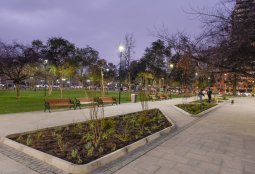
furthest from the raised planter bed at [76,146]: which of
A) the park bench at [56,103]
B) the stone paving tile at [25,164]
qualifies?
the park bench at [56,103]

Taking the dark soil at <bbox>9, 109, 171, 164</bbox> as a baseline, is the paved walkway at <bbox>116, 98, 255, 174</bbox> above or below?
below

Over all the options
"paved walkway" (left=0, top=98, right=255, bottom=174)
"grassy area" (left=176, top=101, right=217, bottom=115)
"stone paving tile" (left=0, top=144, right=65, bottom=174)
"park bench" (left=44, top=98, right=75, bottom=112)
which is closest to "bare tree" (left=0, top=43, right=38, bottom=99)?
"park bench" (left=44, top=98, right=75, bottom=112)

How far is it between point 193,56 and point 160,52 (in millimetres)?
46879

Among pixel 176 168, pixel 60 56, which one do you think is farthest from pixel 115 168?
pixel 60 56

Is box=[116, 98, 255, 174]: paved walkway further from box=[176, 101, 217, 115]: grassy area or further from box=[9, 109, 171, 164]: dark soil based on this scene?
box=[176, 101, 217, 115]: grassy area

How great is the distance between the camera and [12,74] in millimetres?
30641

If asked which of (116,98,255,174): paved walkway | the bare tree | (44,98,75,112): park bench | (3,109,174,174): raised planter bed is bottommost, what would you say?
(116,98,255,174): paved walkway

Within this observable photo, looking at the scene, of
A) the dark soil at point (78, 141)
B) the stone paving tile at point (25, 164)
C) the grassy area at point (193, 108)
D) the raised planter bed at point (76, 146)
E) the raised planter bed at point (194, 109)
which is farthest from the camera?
the grassy area at point (193, 108)

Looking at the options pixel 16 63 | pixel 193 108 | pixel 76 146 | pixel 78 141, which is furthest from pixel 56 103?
pixel 16 63

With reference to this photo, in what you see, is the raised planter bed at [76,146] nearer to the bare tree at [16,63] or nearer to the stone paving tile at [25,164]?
the stone paving tile at [25,164]

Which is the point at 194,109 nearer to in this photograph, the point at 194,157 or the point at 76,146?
the point at 194,157

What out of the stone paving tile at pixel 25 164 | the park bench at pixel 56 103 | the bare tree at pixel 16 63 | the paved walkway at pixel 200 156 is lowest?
the paved walkway at pixel 200 156

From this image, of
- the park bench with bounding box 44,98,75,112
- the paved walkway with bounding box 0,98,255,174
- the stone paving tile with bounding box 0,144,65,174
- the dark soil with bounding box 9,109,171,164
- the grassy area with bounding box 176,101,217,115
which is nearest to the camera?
the stone paving tile with bounding box 0,144,65,174

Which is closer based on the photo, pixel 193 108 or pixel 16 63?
pixel 193 108
